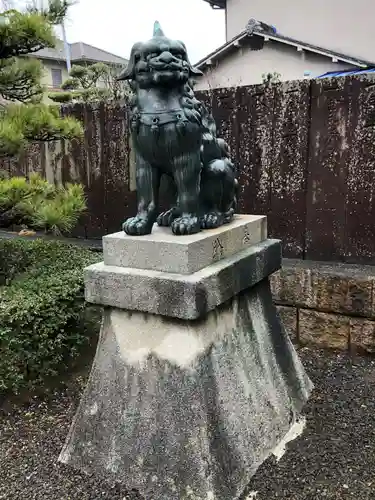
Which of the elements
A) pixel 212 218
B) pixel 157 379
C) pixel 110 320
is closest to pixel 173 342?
pixel 157 379

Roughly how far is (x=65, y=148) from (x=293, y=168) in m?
2.58

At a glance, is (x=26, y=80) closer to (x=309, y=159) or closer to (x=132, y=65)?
(x=132, y=65)

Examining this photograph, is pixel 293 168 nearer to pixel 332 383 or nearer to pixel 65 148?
pixel 332 383

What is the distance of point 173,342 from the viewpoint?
220 centimetres

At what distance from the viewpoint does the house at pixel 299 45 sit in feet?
37.2

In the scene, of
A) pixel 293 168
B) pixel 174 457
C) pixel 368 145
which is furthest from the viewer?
pixel 293 168

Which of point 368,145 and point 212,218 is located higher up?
point 368,145

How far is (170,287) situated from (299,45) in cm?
1077

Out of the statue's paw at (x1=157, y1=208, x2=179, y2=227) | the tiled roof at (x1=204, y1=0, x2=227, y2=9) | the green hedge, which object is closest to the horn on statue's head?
the statue's paw at (x1=157, y1=208, x2=179, y2=227)

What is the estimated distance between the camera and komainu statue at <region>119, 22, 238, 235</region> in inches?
86.4

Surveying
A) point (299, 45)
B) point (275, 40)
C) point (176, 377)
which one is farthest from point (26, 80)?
point (275, 40)

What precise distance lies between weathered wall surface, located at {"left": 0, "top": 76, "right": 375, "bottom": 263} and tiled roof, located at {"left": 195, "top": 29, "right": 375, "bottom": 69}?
26.3ft

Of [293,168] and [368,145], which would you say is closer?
[368,145]

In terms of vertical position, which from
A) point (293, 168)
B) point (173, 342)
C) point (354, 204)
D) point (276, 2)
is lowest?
point (173, 342)
